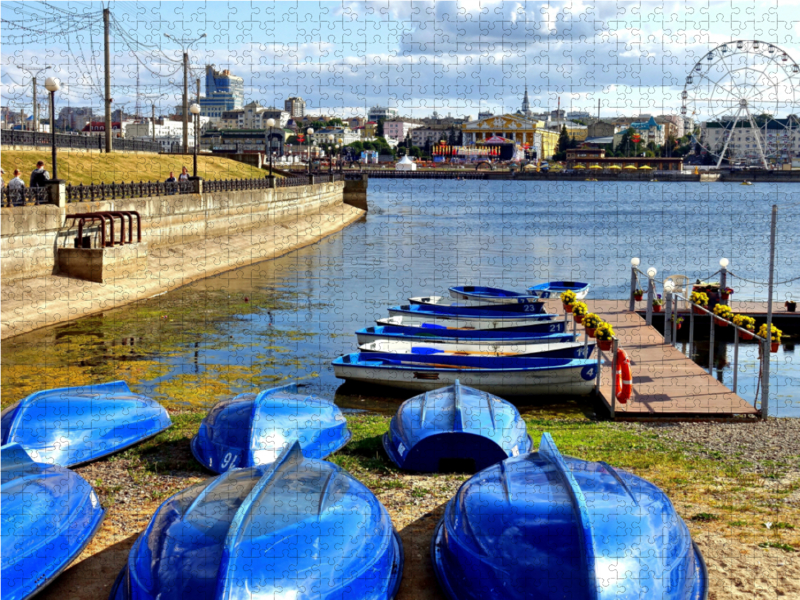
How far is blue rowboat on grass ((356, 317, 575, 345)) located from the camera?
19359 millimetres

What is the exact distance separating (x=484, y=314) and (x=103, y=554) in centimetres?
1642

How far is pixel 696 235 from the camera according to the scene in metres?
63.2

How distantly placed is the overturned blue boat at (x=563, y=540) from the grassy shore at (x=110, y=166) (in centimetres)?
3245

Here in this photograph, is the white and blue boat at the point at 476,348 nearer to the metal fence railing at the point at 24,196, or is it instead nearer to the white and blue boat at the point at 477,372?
the white and blue boat at the point at 477,372

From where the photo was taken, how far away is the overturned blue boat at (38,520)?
6734 millimetres

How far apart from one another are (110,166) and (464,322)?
29067 mm

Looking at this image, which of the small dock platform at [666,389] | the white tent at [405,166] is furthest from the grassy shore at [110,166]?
the white tent at [405,166]

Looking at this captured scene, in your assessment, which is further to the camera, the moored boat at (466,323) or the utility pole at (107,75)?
the utility pole at (107,75)

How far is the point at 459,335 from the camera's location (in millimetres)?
20031

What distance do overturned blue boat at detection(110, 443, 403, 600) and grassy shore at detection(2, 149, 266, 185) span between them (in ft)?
104

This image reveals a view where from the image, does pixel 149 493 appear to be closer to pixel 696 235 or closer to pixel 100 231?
pixel 100 231

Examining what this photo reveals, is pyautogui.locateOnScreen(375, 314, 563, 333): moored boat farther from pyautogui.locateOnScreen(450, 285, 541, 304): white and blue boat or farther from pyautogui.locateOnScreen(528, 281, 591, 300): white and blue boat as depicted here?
pyautogui.locateOnScreen(528, 281, 591, 300): white and blue boat

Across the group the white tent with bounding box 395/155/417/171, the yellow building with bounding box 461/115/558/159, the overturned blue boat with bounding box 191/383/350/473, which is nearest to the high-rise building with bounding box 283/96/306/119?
the overturned blue boat with bounding box 191/383/350/473

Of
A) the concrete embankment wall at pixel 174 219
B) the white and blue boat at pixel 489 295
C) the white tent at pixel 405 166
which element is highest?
the white tent at pixel 405 166
